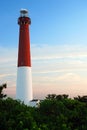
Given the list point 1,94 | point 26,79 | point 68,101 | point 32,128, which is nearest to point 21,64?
point 26,79

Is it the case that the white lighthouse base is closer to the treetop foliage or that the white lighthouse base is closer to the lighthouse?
the lighthouse

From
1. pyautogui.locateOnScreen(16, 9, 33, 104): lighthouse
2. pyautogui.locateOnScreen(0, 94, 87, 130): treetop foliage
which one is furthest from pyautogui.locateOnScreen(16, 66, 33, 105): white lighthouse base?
pyautogui.locateOnScreen(0, 94, 87, 130): treetop foliage

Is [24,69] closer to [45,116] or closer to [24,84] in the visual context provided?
[24,84]

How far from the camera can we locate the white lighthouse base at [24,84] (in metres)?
41.5

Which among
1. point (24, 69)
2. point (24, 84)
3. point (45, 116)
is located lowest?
point (45, 116)

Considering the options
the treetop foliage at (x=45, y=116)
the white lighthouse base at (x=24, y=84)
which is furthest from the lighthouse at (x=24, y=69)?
the treetop foliage at (x=45, y=116)

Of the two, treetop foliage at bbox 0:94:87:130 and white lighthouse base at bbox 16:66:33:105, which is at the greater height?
white lighthouse base at bbox 16:66:33:105

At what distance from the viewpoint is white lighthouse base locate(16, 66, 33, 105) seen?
41469 millimetres

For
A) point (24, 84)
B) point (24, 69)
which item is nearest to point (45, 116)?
point (24, 69)

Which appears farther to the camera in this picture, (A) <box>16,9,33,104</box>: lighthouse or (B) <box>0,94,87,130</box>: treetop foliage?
(A) <box>16,9,33,104</box>: lighthouse

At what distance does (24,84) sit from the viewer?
1649 inches

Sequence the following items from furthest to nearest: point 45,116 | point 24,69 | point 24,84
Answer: point 24,84 < point 24,69 < point 45,116

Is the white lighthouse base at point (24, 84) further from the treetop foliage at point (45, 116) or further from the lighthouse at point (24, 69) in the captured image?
the treetop foliage at point (45, 116)

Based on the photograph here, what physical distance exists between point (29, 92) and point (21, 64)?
3.91 meters
